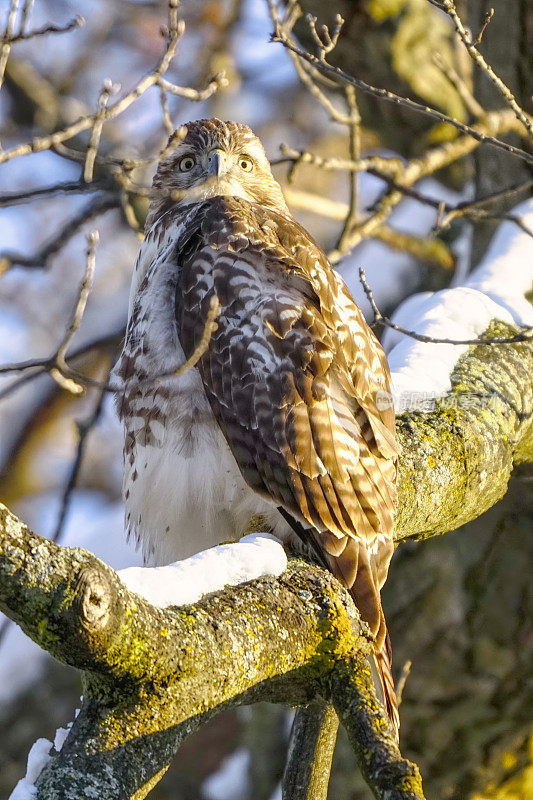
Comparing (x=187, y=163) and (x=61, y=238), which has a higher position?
(x=187, y=163)

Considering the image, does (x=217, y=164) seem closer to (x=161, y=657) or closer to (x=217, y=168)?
(x=217, y=168)

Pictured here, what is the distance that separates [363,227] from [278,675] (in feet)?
10.3

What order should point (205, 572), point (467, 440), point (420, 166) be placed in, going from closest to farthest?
point (205, 572), point (467, 440), point (420, 166)

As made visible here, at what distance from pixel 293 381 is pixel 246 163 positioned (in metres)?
1.63

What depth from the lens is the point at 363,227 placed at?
16.4 ft

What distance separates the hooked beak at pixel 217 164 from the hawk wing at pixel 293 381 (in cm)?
71

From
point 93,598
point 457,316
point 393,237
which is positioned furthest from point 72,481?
point 393,237

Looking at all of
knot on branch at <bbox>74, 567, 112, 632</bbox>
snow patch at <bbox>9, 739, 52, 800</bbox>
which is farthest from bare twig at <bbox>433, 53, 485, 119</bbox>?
snow patch at <bbox>9, 739, 52, 800</bbox>

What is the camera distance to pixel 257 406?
3072 millimetres

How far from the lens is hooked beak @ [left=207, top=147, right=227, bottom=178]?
409cm

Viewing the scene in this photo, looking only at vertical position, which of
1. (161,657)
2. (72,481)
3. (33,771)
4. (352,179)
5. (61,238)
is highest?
(352,179)

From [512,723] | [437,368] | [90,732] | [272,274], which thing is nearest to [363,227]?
[437,368]

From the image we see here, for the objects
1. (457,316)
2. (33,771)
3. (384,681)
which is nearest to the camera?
(33,771)

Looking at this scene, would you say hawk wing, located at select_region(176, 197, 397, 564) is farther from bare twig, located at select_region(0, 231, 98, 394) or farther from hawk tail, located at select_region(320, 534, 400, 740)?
bare twig, located at select_region(0, 231, 98, 394)
